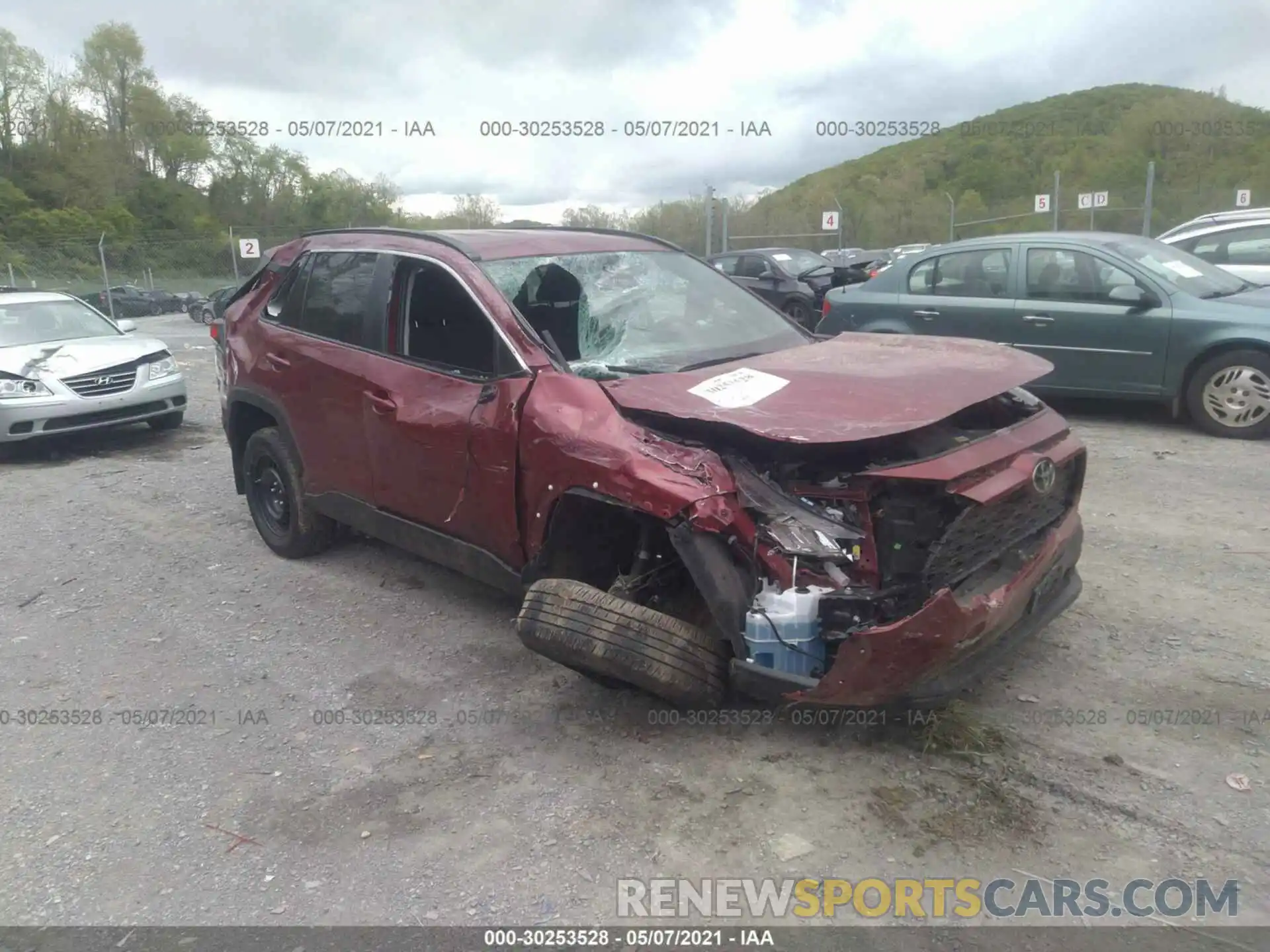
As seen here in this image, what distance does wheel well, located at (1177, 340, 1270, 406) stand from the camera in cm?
688

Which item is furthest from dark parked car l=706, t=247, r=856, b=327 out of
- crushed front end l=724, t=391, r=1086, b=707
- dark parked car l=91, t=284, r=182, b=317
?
dark parked car l=91, t=284, r=182, b=317

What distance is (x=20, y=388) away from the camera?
8227 millimetres

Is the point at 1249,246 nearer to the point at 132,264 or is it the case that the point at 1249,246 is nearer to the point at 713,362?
the point at 713,362

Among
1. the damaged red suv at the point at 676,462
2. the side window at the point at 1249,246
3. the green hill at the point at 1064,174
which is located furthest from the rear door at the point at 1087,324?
the green hill at the point at 1064,174

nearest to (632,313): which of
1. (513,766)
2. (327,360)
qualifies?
(327,360)

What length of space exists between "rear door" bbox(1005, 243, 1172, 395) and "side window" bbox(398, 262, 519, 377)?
505 centimetres

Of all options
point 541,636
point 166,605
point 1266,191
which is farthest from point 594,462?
point 1266,191

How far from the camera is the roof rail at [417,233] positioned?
4.27 metres

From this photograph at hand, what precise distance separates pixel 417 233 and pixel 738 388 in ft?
6.62

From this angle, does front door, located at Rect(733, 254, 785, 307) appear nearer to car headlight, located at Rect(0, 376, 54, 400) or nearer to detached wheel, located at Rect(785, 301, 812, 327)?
detached wheel, located at Rect(785, 301, 812, 327)

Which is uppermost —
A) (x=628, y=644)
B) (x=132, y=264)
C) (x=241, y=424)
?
(x=132, y=264)

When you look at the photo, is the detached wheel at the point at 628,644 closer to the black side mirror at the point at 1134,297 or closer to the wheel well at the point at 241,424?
the wheel well at the point at 241,424

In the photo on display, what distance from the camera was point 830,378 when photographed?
3.65 meters

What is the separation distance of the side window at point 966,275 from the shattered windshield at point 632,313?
4052 mm
